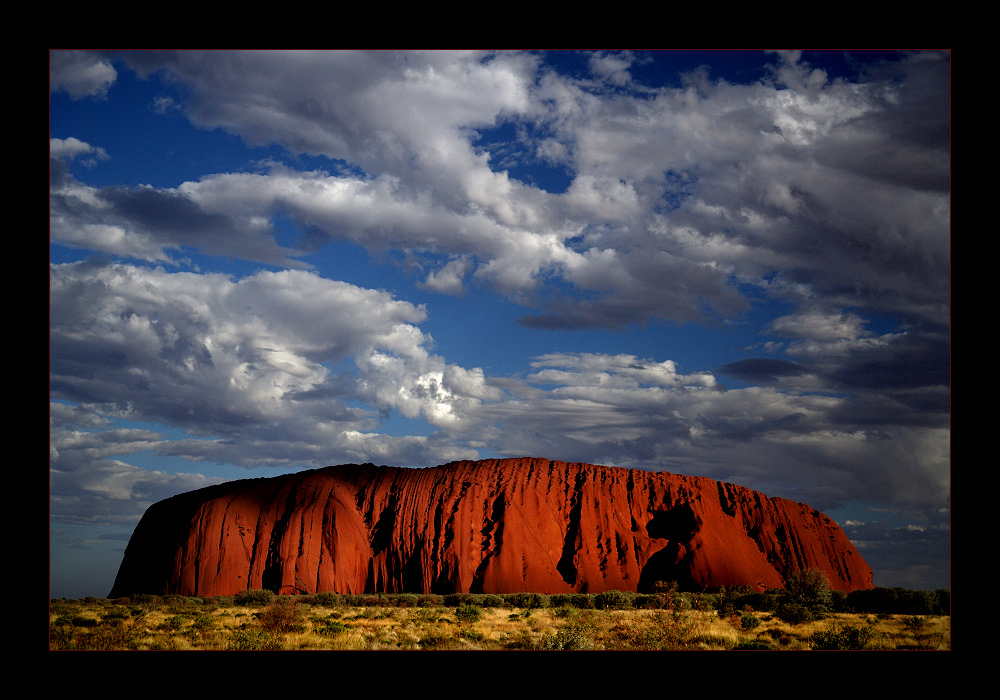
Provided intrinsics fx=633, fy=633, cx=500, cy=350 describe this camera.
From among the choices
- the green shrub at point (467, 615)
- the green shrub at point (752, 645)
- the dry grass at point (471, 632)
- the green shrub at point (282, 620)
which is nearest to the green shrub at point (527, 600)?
the green shrub at point (467, 615)

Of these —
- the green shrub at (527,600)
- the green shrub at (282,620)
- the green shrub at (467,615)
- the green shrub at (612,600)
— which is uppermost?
the green shrub at (282,620)

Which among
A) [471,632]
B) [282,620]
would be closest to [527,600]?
[471,632]

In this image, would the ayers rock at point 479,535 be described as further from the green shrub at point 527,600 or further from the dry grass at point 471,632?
the dry grass at point 471,632

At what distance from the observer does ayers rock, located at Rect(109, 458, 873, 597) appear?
131 feet

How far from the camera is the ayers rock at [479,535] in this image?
39.9 m

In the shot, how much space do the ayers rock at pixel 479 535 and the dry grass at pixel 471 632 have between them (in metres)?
15.1

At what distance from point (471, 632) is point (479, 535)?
24581 mm

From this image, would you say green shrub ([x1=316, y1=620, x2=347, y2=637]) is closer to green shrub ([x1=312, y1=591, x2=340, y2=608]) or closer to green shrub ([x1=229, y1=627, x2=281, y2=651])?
green shrub ([x1=229, y1=627, x2=281, y2=651])

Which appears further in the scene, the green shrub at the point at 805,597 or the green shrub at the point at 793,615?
the green shrub at the point at 805,597
